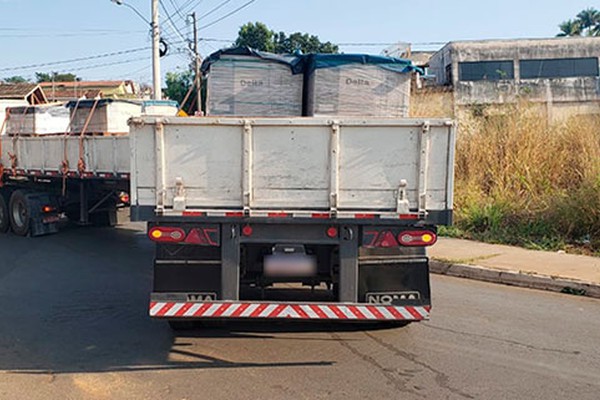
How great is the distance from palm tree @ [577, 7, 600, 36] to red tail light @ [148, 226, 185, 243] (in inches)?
2245

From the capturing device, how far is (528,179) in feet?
38.7

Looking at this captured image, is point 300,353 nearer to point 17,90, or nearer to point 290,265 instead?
point 290,265

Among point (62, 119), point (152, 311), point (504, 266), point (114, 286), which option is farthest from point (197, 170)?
point (62, 119)

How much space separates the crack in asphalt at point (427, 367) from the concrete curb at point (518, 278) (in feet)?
10.4

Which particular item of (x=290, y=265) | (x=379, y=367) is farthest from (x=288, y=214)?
(x=379, y=367)

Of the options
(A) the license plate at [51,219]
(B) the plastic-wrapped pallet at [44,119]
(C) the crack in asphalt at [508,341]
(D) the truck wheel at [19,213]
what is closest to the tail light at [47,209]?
(A) the license plate at [51,219]

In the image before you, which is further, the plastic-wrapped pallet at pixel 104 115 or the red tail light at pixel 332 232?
the plastic-wrapped pallet at pixel 104 115

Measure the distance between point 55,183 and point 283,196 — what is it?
29.1 ft

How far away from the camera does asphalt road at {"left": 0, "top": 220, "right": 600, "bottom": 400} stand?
432 cm

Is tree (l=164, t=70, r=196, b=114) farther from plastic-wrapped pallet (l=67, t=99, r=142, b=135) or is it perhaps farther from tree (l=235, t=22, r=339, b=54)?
plastic-wrapped pallet (l=67, t=99, r=142, b=135)

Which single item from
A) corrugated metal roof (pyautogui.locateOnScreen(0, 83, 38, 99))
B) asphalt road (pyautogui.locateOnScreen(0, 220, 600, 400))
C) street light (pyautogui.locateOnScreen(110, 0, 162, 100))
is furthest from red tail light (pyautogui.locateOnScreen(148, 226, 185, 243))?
corrugated metal roof (pyautogui.locateOnScreen(0, 83, 38, 99))

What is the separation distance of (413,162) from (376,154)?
0.30 metres

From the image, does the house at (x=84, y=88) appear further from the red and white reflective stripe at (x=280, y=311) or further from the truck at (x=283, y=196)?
the red and white reflective stripe at (x=280, y=311)

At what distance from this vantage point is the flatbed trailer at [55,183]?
10.2 m
